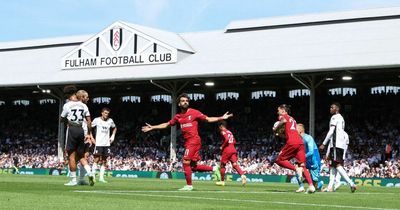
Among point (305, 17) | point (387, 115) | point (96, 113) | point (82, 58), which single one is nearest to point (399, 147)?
point (387, 115)

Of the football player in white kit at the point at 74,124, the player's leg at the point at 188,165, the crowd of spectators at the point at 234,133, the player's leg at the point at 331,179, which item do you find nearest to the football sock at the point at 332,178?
the player's leg at the point at 331,179

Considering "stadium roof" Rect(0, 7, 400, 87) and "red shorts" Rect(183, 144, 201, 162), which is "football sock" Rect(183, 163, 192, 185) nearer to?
"red shorts" Rect(183, 144, 201, 162)

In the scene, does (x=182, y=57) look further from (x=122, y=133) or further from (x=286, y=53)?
(x=122, y=133)

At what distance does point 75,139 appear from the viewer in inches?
659

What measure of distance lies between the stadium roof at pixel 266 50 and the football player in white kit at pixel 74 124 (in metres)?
19.2

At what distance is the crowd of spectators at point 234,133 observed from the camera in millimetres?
38219

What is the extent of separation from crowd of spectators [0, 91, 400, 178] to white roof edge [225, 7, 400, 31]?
5.68m

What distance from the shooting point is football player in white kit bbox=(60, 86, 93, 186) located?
16.7 m

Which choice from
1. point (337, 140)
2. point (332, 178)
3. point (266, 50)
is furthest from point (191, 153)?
point (266, 50)

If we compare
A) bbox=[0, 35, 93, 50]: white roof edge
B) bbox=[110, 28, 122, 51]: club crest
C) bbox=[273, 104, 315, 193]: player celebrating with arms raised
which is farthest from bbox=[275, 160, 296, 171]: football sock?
bbox=[0, 35, 93, 50]: white roof edge

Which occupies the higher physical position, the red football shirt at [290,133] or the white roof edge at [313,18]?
the white roof edge at [313,18]

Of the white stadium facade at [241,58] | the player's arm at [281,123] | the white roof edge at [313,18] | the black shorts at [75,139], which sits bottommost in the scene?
the black shorts at [75,139]

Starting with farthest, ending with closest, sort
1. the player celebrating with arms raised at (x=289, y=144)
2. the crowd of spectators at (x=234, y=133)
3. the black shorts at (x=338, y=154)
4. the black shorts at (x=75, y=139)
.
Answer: the crowd of spectators at (x=234, y=133), the black shorts at (x=338, y=154), the black shorts at (x=75, y=139), the player celebrating with arms raised at (x=289, y=144)

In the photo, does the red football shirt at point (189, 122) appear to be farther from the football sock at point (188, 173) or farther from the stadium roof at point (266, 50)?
the stadium roof at point (266, 50)
